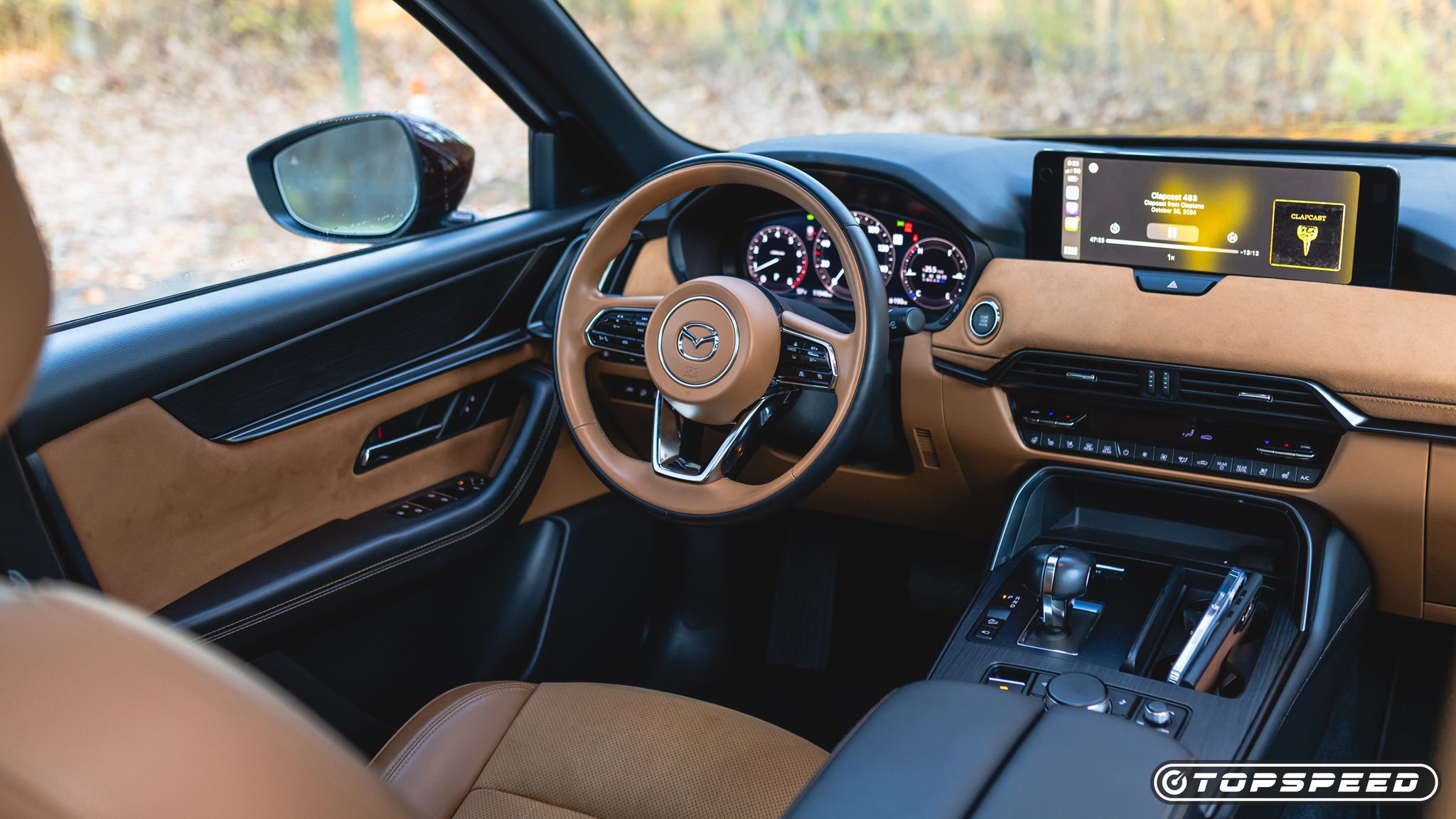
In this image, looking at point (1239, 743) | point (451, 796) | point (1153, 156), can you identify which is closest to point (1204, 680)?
point (1239, 743)

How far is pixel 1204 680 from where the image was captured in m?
1.64

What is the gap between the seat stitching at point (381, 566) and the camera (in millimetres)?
1762

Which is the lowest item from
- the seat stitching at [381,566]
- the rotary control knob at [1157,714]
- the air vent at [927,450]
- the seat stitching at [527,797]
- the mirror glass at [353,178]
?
the seat stitching at [527,797]

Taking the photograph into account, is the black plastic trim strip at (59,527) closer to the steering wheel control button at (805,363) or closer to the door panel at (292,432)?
the door panel at (292,432)

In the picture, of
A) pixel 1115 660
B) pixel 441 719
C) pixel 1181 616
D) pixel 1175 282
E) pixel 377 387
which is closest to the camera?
pixel 441 719

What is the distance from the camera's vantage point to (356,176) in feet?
7.38

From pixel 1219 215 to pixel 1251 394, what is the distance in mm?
281

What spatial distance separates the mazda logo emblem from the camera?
5.80 ft

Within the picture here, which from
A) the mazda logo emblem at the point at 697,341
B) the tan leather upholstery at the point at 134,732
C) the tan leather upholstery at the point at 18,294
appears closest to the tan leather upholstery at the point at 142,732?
the tan leather upholstery at the point at 134,732

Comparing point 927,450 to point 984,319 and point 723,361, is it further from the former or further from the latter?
point 723,361

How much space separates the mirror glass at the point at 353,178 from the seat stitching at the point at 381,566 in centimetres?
Answer: 48

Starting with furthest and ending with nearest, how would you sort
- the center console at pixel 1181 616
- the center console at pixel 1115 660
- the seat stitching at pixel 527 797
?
the center console at pixel 1181 616 → the seat stitching at pixel 527 797 → the center console at pixel 1115 660

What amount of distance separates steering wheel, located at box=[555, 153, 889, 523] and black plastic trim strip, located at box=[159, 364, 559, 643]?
0.35 m

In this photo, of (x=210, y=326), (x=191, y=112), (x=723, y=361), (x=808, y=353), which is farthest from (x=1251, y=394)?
(x=191, y=112)
